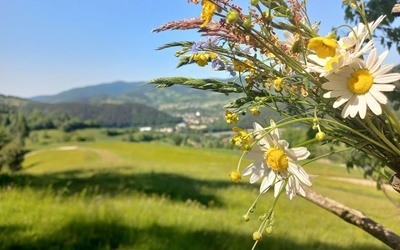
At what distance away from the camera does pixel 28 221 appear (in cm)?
438

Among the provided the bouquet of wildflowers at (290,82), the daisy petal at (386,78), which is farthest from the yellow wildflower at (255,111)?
the daisy petal at (386,78)

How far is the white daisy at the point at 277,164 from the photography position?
68 cm

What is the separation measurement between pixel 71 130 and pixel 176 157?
196 feet

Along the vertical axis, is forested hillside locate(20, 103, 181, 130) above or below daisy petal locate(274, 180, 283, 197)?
below

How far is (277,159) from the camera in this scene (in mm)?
681

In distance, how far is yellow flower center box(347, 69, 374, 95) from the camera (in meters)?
0.60

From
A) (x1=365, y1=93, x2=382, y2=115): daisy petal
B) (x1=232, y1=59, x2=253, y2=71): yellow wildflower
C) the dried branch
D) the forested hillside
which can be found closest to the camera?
(x1=365, y1=93, x2=382, y2=115): daisy petal

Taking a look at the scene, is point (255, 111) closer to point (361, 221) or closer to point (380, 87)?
point (380, 87)

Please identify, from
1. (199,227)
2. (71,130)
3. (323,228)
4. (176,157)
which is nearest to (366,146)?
(199,227)

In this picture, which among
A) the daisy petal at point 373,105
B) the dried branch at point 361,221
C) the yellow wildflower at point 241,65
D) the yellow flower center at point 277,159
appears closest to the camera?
the daisy petal at point 373,105

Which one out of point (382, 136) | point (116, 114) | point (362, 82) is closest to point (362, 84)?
point (362, 82)

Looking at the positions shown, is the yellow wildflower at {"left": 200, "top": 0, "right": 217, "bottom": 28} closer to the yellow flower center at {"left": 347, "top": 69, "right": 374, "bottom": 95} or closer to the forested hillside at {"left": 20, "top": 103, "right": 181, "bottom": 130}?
the yellow flower center at {"left": 347, "top": 69, "right": 374, "bottom": 95}

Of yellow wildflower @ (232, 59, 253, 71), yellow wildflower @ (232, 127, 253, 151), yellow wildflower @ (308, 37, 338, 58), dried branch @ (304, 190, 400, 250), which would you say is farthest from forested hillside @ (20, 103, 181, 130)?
yellow wildflower @ (308, 37, 338, 58)

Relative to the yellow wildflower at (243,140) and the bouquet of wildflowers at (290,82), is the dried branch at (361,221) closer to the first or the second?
the bouquet of wildflowers at (290,82)
